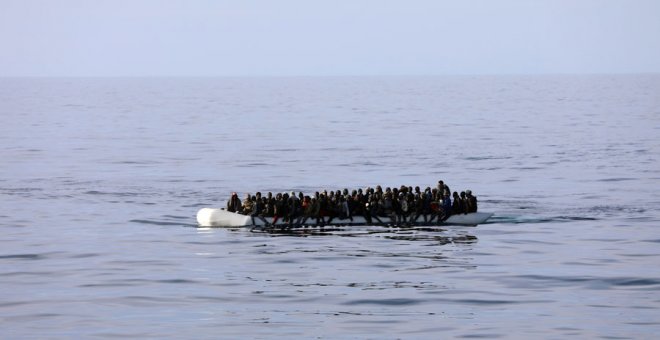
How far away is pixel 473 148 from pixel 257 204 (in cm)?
5359

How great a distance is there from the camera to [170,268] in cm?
4212

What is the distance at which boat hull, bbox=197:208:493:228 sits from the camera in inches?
2067

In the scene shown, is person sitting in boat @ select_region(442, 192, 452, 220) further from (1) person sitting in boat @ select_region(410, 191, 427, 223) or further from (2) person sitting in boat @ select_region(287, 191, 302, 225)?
(2) person sitting in boat @ select_region(287, 191, 302, 225)

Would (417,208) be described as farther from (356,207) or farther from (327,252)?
(327,252)

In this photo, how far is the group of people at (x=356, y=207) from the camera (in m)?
52.1

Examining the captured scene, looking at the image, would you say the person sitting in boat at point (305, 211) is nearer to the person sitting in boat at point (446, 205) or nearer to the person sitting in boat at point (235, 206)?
the person sitting in boat at point (235, 206)

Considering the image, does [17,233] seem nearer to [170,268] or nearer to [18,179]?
[170,268]

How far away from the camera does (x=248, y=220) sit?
52.5 m

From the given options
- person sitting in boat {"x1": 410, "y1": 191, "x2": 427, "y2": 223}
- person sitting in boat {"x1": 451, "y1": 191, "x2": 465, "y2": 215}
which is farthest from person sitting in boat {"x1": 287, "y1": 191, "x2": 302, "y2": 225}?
person sitting in boat {"x1": 451, "y1": 191, "x2": 465, "y2": 215}

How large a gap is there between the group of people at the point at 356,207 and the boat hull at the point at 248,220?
153mm

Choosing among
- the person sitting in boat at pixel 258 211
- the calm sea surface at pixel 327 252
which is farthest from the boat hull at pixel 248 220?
the calm sea surface at pixel 327 252

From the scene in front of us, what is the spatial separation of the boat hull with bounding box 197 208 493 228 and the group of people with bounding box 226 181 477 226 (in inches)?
6.0

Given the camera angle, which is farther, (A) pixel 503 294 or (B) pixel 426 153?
(B) pixel 426 153

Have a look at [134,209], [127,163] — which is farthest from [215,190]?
[127,163]
